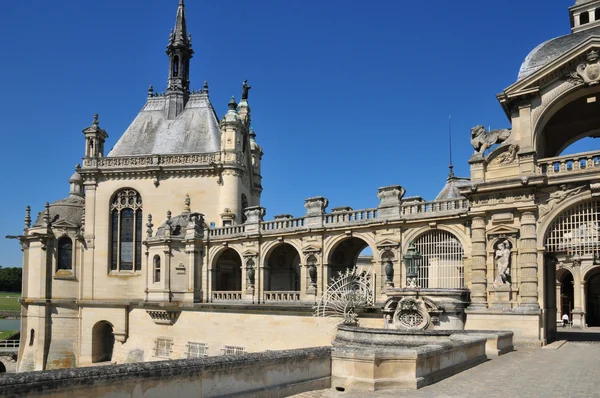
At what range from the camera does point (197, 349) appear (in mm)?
32938

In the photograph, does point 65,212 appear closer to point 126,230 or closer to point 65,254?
point 65,254

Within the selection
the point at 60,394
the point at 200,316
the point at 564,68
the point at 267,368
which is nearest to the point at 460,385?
the point at 267,368

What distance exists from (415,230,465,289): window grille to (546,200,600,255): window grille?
4.17 m

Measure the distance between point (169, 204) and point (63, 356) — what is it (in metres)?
13.0

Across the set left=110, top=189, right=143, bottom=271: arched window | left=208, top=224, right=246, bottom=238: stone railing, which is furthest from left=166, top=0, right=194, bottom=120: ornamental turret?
left=208, top=224, right=246, bottom=238: stone railing

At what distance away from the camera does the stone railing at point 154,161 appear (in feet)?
130

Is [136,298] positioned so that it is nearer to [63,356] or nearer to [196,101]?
[63,356]

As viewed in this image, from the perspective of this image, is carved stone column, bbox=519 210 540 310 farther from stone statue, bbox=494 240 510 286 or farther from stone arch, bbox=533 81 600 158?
stone arch, bbox=533 81 600 158

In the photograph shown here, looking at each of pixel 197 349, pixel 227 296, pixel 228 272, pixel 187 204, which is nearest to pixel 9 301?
pixel 187 204

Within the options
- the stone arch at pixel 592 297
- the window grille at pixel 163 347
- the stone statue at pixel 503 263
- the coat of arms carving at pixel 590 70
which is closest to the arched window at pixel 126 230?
the window grille at pixel 163 347

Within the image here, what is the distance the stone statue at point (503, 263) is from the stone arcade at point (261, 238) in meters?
0.05

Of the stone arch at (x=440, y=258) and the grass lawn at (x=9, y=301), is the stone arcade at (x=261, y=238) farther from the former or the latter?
the grass lawn at (x=9, y=301)

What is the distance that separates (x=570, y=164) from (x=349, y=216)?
426 inches

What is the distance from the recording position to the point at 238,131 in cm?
3991
